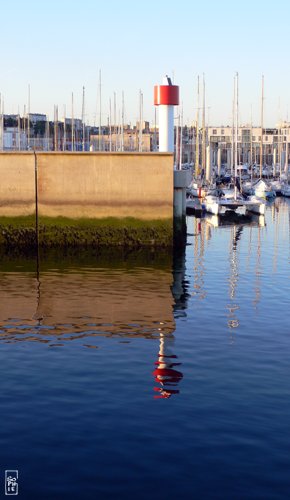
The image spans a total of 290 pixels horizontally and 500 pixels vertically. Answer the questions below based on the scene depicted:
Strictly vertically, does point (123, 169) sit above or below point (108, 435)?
above

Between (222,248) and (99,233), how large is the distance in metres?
7.09

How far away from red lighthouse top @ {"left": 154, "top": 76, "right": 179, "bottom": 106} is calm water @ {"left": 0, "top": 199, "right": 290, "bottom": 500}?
10.3 meters

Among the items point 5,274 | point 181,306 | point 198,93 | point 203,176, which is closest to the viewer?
point 181,306

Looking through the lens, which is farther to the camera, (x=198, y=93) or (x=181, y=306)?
(x=198, y=93)

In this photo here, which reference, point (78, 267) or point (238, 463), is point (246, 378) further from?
point (78, 267)

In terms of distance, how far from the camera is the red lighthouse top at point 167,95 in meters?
33.2

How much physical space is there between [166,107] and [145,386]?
21801mm

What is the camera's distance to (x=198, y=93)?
73375mm

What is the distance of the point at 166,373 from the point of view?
14.4 meters

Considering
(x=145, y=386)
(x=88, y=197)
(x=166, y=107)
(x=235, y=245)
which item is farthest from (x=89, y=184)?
(x=145, y=386)

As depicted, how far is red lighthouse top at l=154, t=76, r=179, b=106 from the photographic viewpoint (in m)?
33.2

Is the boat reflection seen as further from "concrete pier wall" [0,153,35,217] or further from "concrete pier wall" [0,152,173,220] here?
"concrete pier wall" [0,153,35,217]

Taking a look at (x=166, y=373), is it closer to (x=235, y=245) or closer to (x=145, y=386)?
(x=145, y=386)

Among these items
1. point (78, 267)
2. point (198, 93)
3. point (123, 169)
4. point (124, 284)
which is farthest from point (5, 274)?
point (198, 93)
